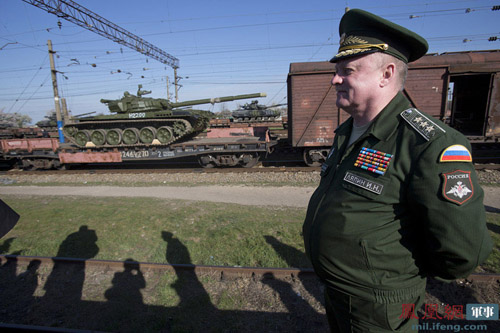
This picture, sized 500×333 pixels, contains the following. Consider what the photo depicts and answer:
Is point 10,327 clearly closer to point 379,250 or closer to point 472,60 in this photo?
point 379,250

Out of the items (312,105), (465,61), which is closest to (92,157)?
(312,105)

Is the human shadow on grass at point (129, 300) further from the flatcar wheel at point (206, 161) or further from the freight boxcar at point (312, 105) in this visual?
the freight boxcar at point (312, 105)

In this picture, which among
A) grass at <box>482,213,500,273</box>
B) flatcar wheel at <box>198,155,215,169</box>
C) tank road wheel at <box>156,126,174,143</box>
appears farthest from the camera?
tank road wheel at <box>156,126,174,143</box>

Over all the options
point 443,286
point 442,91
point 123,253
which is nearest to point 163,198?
point 123,253

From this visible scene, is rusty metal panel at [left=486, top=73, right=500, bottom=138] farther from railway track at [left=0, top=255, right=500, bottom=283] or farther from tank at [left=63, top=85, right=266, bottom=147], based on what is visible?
tank at [left=63, top=85, right=266, bottom=147]

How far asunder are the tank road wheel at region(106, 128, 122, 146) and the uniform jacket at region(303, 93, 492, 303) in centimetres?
1193

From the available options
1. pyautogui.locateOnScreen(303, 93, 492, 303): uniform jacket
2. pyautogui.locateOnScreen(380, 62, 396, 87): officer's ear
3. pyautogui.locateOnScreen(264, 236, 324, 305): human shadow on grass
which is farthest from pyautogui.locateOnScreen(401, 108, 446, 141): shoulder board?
pyautogui.locateOnScreen(264, 236, 324, 305): human shadow on grass

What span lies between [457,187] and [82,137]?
13.9 metres

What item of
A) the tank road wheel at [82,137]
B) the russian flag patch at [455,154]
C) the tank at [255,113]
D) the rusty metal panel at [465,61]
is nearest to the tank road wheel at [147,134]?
the tank road wheel at [82,137]

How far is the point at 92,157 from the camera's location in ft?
37.9

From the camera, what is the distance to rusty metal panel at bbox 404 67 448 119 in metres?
8.91

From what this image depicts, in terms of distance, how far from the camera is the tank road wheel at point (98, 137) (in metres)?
11.8

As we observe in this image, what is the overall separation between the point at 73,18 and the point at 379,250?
18.7m

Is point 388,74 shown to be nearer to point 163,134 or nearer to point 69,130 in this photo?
point 163,134
